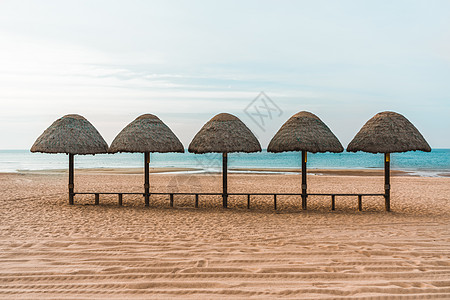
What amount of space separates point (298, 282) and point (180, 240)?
2520 mm

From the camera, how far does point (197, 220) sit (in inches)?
326

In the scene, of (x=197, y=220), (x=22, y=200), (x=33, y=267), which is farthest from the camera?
(x=22, y=200)

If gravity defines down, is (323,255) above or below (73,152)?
below

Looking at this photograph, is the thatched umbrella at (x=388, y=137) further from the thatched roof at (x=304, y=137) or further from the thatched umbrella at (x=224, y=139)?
the thatched umbrella at (x=224, y=139)

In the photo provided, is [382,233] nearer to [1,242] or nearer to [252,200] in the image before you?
[252,200]

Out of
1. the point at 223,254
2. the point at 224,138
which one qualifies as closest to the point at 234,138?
the point at 224,138

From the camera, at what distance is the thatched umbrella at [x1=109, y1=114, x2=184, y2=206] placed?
1022 centimetres

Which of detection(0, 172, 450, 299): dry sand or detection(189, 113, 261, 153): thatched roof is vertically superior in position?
detection(189, 113, 261, 153): thatched roof

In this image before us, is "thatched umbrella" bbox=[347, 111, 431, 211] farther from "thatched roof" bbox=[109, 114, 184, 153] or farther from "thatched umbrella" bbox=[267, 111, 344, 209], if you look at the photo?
"thatched roof" bbox=[109, 114, 184, 153]

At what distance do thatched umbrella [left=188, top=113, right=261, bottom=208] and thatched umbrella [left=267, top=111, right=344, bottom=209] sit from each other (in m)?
0.68

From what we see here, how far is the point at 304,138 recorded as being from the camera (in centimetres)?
980

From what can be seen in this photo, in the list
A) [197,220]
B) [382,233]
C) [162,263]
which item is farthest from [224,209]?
[162,263]

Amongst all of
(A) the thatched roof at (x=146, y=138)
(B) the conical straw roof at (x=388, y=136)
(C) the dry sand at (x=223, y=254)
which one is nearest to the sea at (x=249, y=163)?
(A) the thatched roof at (x=146, y=138)

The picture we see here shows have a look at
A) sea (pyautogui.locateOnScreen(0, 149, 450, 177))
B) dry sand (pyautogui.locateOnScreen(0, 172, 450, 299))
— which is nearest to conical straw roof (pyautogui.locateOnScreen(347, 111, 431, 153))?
dry sand (pyautogui.locateOnScreen(0, 172, 450, 299))
